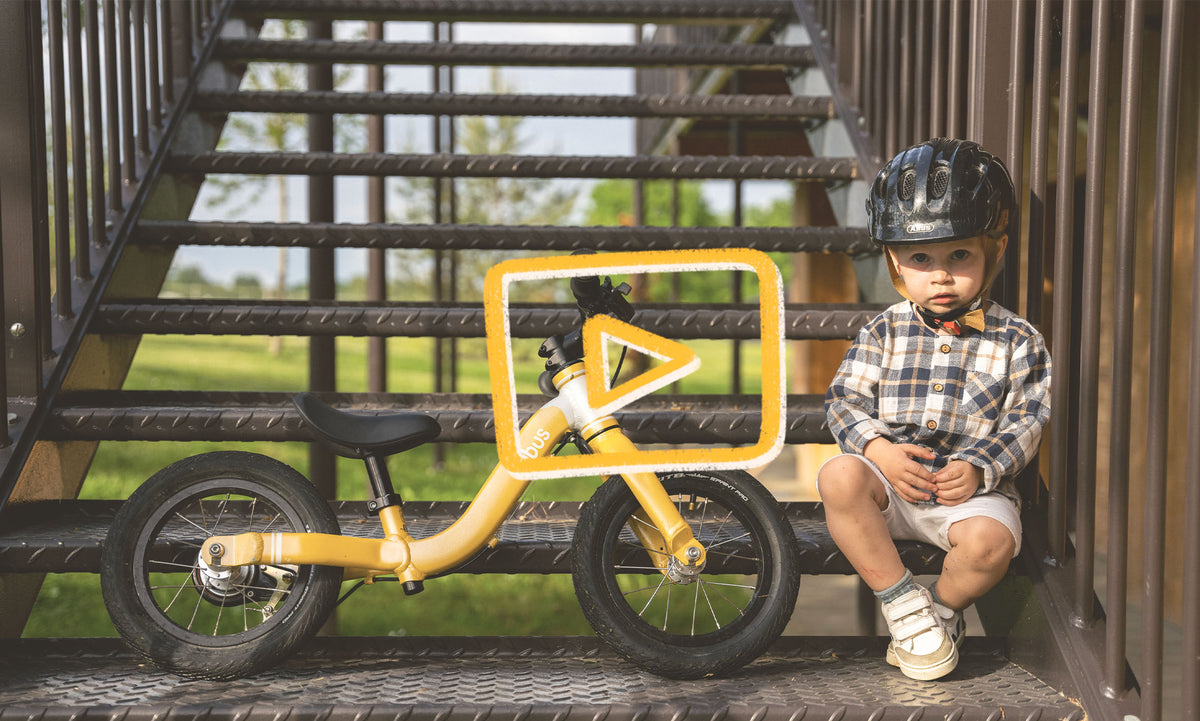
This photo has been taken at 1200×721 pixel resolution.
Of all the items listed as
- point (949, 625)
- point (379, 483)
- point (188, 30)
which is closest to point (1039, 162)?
point (949, 625)

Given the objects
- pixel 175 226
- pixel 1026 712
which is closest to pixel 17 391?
pixel 175 226

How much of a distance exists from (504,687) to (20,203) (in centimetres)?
144

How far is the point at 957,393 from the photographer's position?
73.4 inches

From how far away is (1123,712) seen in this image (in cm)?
164

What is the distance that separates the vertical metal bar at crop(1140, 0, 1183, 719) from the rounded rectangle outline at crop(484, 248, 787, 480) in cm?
61

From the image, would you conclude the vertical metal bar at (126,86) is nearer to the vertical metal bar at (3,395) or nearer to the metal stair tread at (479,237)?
the metal stair tread at (479,237)

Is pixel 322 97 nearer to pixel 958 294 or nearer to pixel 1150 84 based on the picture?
pixel 958 294

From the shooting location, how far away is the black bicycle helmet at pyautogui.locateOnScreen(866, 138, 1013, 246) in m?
1.78

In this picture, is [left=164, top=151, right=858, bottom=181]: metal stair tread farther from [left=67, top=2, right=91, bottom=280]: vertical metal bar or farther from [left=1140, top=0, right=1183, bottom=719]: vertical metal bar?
[left=1140, top=0, right=1183, bottom=719]: vertical metal bar

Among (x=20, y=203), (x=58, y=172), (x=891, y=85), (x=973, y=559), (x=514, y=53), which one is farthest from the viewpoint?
(x=514, y=53)

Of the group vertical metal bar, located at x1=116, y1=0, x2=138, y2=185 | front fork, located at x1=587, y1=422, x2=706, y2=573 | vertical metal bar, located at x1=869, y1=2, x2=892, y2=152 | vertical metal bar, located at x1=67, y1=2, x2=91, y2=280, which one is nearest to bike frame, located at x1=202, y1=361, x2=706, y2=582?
front fork, located at x1=587, y1=422, x2=706, y2=573

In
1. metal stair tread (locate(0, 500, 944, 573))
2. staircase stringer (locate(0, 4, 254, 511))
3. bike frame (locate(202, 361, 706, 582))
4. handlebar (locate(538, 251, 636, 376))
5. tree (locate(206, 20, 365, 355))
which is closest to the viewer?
handlebar (locate(538, 251, 636, 376))

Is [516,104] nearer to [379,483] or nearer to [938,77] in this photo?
[938,77]

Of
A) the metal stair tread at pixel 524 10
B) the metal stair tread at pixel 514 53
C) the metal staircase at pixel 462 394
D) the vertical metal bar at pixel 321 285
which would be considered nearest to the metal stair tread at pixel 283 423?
the metal staircase at pixel 462 394
